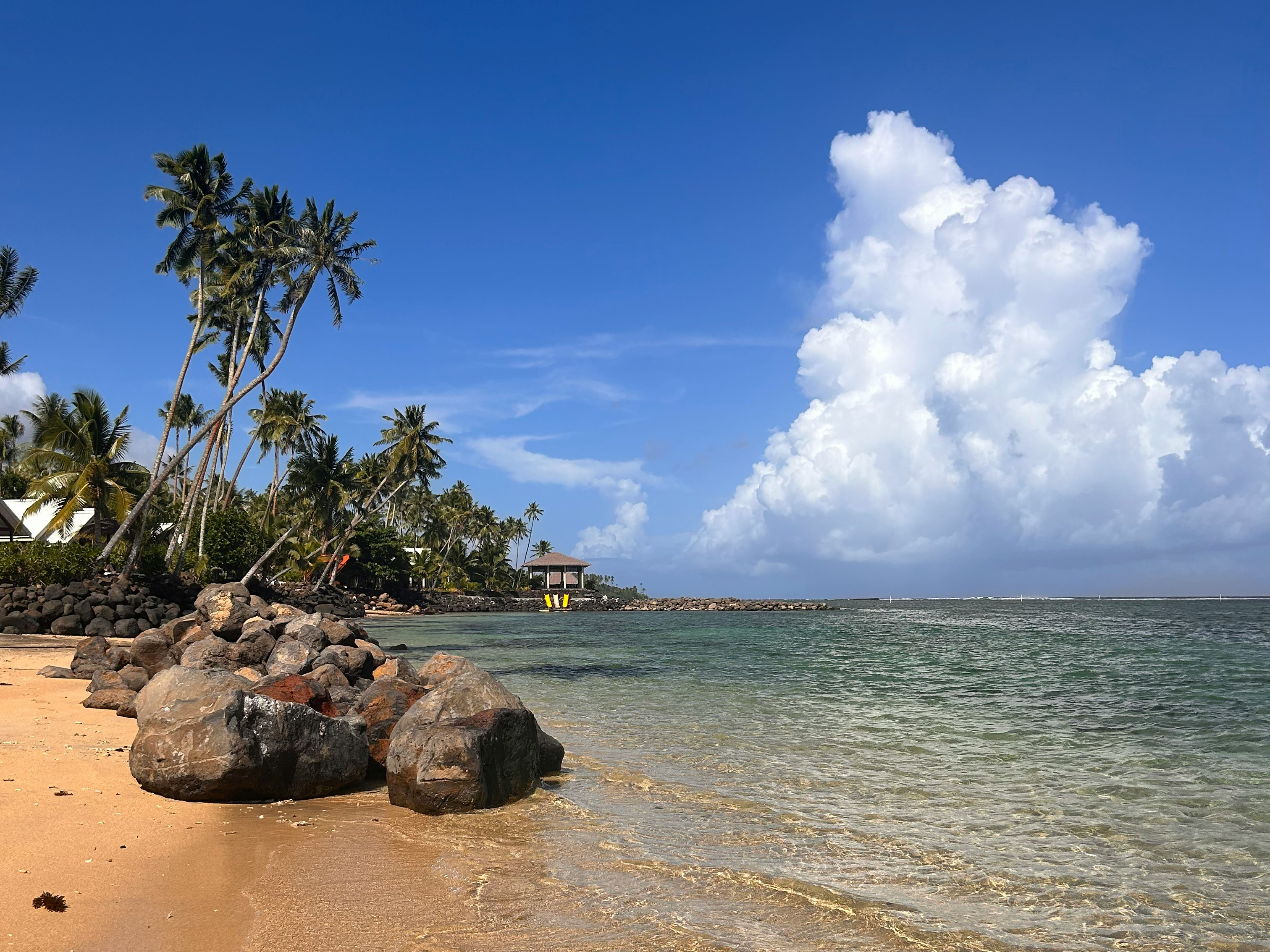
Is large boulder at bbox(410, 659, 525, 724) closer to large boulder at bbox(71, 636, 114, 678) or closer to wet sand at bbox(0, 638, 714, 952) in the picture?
wet sand at bbox(0, 638, 714, 952)

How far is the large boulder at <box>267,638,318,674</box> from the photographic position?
12.0 m

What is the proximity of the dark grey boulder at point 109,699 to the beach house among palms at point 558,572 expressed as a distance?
308 ft

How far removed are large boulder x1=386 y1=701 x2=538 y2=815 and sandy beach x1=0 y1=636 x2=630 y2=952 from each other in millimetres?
174

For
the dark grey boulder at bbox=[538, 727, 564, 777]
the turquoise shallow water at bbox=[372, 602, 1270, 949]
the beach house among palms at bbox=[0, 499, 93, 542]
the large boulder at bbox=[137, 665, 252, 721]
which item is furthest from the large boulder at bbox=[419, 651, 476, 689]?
the beach house among palms at bbox=[0, 499, 93, 542]

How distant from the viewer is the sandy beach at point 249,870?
4.52m

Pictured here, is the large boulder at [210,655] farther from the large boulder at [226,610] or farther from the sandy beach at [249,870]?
the sandy beach at [249,870]

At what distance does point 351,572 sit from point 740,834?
6759 centimetres

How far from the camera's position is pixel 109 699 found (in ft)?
37.6

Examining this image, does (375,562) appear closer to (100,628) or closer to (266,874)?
(100,628)

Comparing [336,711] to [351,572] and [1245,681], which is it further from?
[351,572]

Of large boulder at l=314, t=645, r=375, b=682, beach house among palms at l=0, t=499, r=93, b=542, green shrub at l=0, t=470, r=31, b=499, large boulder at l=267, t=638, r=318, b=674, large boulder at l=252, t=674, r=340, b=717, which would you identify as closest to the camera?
large boulder at l=252, t=674, r=340, b=717

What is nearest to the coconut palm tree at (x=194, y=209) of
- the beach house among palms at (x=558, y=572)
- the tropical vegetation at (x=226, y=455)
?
the tropical vegetation at (x=226, y=455)

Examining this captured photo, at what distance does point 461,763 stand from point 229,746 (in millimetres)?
2028

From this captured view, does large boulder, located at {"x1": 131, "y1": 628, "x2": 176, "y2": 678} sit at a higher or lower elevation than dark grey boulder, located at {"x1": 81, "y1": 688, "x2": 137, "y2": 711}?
higher
